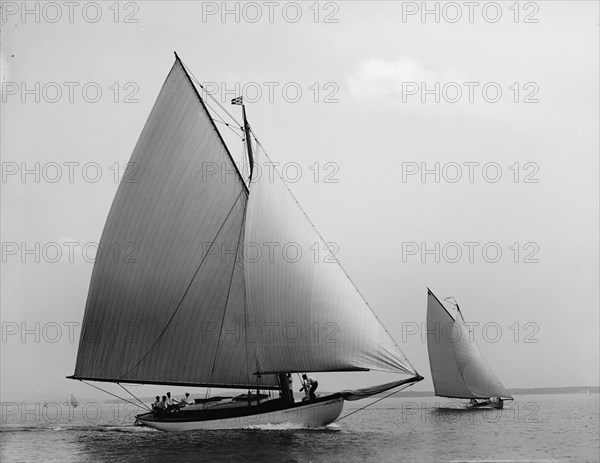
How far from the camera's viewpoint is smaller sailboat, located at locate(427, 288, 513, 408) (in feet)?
244

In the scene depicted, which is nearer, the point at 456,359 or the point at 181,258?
the point at 181,258

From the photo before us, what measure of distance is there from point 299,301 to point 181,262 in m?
7.11

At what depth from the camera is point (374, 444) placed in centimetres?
3981

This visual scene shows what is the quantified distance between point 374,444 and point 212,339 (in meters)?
9.68

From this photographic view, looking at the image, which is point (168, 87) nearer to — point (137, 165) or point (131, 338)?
point (137, 165)

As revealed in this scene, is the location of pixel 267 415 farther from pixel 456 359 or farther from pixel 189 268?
pixel 456 359

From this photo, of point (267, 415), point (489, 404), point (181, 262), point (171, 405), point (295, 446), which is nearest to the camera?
point (295, 446)

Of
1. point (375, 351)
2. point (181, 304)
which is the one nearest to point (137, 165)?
point (181, 304)

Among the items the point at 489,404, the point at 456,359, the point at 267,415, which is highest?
the point at 456,359

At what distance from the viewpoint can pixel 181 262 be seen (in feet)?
137

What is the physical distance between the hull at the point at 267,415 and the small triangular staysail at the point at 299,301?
344 cm

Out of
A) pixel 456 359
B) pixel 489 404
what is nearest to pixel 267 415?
pixel 456 359

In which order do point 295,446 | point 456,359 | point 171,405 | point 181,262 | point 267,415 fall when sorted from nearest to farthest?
point 295,446 < point 181,262 < point 267,415 < point 171,405 < point 456,359

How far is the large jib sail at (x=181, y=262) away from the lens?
1647 inches
